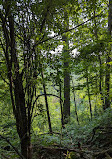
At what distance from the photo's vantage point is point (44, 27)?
241cm

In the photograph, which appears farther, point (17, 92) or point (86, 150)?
point (86, 150)

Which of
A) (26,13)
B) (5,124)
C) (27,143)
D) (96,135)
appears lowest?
(5,124)

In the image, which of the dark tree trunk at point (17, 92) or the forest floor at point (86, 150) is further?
the forest floor at point (86, 150)

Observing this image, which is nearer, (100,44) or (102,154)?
(102,154)

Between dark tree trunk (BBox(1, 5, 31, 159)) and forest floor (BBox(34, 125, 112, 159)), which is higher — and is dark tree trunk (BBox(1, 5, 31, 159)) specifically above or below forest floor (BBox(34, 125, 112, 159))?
above

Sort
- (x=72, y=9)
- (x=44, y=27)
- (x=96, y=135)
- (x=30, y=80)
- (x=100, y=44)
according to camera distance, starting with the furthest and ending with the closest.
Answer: (x=96, y=135)
(x=100, y=44)
(x=72, y=9)
(x=44, y=27)
(x=30, y=80)

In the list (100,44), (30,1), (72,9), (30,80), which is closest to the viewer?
(30,1)

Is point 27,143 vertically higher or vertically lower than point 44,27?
lower

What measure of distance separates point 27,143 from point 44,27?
2.38m

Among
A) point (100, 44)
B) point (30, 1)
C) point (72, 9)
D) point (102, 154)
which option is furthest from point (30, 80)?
point (102, 154)

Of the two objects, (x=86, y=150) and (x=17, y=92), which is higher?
(x=17, y=92)

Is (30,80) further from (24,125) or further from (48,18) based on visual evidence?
(48,18)

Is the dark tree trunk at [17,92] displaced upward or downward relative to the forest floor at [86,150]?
upward

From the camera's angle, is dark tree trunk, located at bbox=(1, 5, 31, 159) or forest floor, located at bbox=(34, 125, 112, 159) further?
forest floor, located at bbox=(34, 125, 112, 159)
